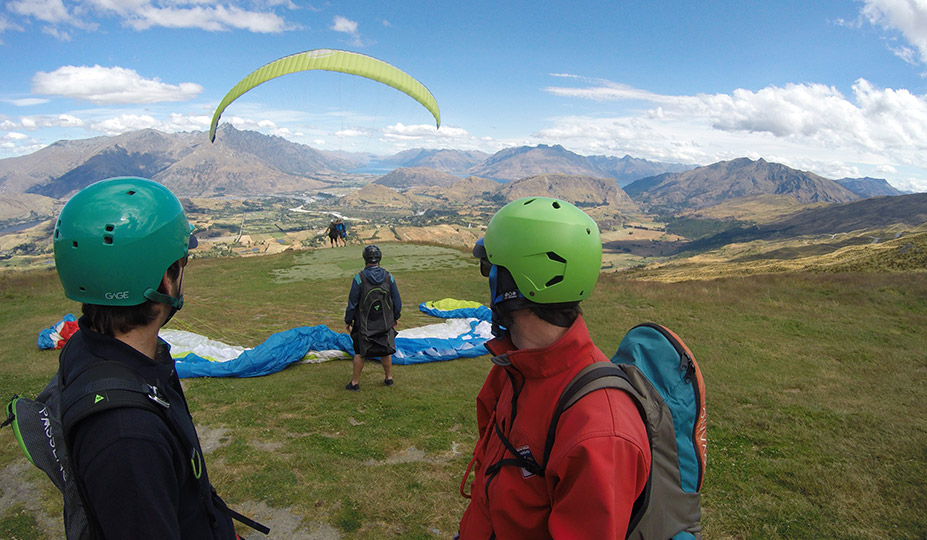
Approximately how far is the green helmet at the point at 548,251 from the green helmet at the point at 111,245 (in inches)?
79.6

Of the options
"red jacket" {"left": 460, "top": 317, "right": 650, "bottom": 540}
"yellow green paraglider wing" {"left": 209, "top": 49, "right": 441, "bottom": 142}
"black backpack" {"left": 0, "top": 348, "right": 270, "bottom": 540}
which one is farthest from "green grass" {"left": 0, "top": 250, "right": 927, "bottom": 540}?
"yellow green paraglider wing" {"left": 209, "top": 49, "right": 441, "bottom": 142}

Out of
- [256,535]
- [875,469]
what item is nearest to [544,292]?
[256,535]

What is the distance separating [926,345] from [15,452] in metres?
20.1

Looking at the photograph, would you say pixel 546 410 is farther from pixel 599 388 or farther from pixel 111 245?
pixel 111 245

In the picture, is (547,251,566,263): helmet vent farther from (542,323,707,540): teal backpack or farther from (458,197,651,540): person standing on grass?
(542,323,707,540): teal backpack

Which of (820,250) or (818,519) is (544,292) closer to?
(818,519)

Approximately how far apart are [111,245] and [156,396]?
89 centimetres

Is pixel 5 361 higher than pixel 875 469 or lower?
lower

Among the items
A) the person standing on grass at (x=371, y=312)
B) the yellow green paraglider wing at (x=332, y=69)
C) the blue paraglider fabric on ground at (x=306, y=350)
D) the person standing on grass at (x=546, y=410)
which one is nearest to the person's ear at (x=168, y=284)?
the person standing on grass at (x=546, y=410)

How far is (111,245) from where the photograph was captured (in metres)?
2.32

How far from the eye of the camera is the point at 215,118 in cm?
1411

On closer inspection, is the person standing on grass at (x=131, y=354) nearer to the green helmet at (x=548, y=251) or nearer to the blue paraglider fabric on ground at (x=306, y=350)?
the green helmet at (x=548, y=251)

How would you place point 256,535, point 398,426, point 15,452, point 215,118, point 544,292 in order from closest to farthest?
point 544,292, point 256,535, point 15,452, point 398,426, point 215,118

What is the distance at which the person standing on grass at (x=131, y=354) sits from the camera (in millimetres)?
1789
